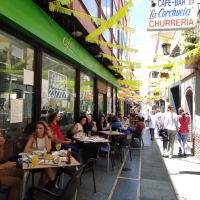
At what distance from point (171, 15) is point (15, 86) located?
4185 millimetres

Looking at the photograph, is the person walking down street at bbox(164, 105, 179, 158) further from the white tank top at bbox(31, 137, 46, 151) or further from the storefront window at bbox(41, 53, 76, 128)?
the white tank top at bbox(31, 137, 46, 151)

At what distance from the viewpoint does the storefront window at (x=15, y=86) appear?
180 inches

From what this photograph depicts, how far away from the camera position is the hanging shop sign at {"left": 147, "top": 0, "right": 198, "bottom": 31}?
4820 millimetres

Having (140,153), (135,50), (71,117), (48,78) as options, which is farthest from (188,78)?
(48,78)

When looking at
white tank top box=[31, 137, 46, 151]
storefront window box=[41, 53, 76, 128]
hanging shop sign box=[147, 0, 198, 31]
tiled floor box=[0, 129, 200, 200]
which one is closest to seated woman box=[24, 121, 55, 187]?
white tank top box=[31, 137, 46, 151]

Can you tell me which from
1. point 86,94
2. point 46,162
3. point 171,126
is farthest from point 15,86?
point 86,94

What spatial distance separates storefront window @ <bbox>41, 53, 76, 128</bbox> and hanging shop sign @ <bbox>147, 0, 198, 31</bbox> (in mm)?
3323

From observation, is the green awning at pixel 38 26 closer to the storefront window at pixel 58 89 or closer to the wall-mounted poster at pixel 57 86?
the storefront window at pixel 58 89

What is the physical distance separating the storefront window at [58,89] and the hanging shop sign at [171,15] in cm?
332

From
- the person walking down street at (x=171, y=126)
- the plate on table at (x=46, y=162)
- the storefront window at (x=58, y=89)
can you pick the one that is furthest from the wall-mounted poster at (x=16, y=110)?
the person walking down street at (x=171, y=126)

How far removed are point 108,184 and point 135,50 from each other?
16.1 ft

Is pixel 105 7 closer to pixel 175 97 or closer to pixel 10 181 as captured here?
pixel 175 97

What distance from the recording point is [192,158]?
25.5 feet

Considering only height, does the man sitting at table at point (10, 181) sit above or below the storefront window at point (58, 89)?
below
